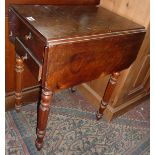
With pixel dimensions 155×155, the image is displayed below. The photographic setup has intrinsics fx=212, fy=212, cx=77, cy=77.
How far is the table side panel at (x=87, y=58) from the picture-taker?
108 centimetres

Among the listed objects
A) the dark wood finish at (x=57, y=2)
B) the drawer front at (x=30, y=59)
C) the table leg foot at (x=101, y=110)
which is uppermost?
the dark wood finish at (x=57, y=2)

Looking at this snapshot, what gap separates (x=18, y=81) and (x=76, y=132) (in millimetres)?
633

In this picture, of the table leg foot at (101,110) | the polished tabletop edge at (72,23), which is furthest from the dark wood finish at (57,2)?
the table leg foot at (101,110)

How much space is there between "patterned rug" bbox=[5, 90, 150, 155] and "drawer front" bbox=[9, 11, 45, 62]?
2.37 feet

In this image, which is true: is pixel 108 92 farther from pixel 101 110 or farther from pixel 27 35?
pixel 27 35

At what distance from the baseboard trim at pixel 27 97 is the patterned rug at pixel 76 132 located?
0.05 metres

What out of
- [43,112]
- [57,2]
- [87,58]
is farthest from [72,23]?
[43,112]

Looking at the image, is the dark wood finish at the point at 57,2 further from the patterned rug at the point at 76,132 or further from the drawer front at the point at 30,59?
the patterned rug at the point at 76,132

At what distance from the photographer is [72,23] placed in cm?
124

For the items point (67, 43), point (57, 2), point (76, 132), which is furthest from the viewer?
point (76, 132)

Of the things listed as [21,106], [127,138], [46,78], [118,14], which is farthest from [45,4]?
[127,138]

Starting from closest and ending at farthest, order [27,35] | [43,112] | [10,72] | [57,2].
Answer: [27,35]
[43,112]
[57,2]
[10,72]

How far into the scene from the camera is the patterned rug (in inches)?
62.8
